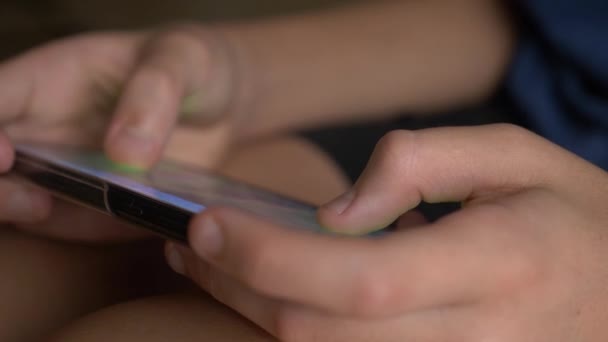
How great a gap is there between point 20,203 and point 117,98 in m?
0.12

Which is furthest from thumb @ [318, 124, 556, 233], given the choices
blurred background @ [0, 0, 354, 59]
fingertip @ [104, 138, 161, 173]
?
blurred background @ [0, 0, 354, 59]

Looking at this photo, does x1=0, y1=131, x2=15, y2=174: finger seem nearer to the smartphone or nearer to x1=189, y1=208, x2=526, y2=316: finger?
the smartphone

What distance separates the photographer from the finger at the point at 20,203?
1.59ft

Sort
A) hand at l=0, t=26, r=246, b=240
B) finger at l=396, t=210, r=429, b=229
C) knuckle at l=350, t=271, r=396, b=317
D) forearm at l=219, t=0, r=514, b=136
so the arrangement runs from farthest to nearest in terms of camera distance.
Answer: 1. forearm at l=219, t=0, r=514, b=136
2. hand at l=0, t=26, r=246, b=240
3. finger at l=396, t=210, r=429, b=229
4. knuckle at l=350, t=271, r=396, b=317

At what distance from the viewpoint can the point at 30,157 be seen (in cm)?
44

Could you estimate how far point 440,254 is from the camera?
28 cm

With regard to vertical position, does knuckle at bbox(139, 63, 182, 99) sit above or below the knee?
above

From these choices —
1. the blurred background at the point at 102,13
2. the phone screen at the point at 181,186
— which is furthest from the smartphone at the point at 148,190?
Answer: the blurred background at the point at 102,13

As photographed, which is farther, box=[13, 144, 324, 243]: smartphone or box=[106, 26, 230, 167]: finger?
box=[106, 26, 230, 167]: finger

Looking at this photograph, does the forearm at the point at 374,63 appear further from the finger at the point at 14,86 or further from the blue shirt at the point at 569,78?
the finger at the point at 14,86

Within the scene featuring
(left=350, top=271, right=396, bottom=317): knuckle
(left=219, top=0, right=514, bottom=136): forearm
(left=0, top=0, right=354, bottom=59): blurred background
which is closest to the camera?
(left=350, top=271, right=396, bottom=317): knuckle

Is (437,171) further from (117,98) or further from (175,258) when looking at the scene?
(117,98)

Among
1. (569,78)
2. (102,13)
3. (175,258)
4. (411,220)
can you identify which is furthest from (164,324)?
(102,13)

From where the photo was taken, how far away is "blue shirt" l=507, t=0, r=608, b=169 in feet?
1.85
